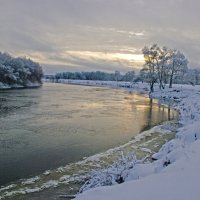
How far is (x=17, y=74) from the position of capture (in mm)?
94188

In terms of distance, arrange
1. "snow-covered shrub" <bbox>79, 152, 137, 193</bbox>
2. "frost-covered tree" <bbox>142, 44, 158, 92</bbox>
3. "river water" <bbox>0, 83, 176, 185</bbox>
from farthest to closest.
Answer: "frost-covered tree" <bbox>142, 44, 158, 92</bbox> < "river water" <bbox>0, 83, 176, 185</bbox> < "snow-covered shrub" <bbox>79, 152, 137, 193</bbox>

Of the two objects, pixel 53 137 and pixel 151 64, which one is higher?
pixel 151 64

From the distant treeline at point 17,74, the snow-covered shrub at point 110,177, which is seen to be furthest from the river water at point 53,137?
the distant treeline at point 17,74

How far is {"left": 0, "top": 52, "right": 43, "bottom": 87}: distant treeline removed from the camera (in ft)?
288

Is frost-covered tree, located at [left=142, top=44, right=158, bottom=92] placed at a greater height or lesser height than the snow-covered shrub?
greater

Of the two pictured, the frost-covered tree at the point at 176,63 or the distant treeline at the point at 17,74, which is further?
the distant treeline at the point at 17,74

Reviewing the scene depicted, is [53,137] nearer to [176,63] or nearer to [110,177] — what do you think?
[110,177]

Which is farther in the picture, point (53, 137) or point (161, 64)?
point (161, 64)

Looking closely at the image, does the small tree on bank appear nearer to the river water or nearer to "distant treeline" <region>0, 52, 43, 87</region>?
"distant treeline" <region>0, 52, 43, 87</region>

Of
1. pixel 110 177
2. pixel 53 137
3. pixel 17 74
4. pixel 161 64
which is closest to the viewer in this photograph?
pixel 110 177

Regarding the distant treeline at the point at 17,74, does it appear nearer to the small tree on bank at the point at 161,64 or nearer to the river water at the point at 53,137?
the small tree on bank at the point at 161,64

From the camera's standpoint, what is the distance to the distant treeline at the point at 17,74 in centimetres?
8786

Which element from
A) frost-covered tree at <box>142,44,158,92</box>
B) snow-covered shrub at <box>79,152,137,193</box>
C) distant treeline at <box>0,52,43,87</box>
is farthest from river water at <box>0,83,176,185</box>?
distant treeline at <box>0,52,43,87</box>

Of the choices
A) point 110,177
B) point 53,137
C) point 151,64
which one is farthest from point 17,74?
point 110,177
